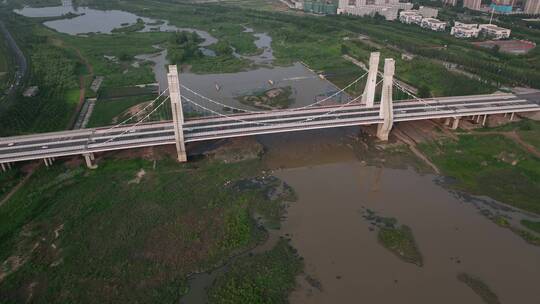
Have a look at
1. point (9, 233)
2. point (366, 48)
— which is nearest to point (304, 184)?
point (9, 233)

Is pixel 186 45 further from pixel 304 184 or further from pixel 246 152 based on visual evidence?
pixel 304 184

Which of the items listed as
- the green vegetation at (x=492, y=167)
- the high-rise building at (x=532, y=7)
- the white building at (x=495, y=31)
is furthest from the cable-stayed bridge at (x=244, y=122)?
the high-rise building at (x=532, y=7)

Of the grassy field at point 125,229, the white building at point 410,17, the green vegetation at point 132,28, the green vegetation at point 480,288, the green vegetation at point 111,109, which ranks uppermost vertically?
the white building at point 410,17

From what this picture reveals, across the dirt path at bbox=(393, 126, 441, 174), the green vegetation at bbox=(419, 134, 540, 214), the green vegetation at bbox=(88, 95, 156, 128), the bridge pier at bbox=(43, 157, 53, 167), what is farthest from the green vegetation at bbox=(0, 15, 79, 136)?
the green vegetation at bbox=(419, 134, 540, 214)

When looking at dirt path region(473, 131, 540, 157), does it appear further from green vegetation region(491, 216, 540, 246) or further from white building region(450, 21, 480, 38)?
white building region(450, 21, 480, 38)

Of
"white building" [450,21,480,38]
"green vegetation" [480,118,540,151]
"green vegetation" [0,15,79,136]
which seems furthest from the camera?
"white building" [450,21,480,38]

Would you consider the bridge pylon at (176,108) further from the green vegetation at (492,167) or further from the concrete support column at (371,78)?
the green vegetation at (492,167)
